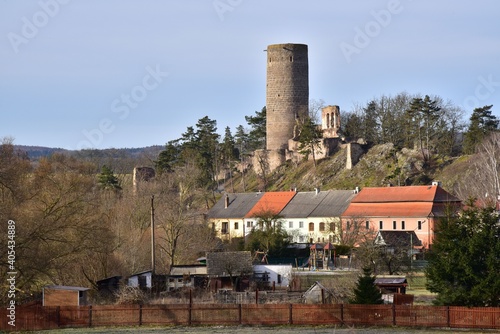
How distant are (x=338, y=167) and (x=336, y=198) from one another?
1456 centimetres

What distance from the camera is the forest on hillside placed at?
139 ft

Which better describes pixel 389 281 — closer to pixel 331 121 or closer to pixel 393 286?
pixel 393 286

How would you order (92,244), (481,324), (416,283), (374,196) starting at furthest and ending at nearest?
(374,196) → (416,283) → (92,244) → (481,324)

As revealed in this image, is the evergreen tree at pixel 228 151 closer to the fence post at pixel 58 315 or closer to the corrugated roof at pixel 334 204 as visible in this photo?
the corrugated roof at pixel 334 204

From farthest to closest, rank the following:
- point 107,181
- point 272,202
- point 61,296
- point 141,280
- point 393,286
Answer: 1. point 107,181
2. point 272,202
3. point 141,280
4. point 393,286
5. point 61,296

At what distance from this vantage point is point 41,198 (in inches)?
1804

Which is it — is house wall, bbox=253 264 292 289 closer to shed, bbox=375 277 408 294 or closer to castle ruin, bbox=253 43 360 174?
shed, bbox=375 277 408 294

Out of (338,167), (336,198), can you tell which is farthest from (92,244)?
(338,167)

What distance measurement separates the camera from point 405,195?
251 feet

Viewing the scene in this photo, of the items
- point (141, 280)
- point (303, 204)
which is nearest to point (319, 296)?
point (141, 280)

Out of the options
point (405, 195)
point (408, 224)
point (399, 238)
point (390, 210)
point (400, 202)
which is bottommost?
point (399, 238)

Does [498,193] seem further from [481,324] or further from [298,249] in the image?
[481,324]

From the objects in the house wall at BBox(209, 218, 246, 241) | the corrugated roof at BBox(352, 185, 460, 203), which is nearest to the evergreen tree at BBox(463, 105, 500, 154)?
the corrugated roof at BBox(352, 185, 460, 203)

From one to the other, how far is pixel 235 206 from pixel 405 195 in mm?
18373
